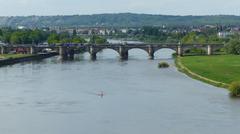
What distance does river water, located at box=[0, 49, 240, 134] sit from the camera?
28.0 metres

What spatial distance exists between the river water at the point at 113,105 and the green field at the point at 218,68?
4.72 ft

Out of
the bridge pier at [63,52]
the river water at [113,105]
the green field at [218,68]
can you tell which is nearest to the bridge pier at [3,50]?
the bridge pier at [63,52]

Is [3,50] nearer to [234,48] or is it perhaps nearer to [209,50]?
[209,50]

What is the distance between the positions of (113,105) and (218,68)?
61.8ft

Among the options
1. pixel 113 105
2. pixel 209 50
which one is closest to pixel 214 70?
pixel 113 105

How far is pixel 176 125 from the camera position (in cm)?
2822

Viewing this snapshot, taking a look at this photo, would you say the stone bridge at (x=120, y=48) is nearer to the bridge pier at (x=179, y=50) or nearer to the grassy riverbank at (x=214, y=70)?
the bridge pier at (x=179, y=50)

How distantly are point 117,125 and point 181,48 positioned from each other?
46.1 meters

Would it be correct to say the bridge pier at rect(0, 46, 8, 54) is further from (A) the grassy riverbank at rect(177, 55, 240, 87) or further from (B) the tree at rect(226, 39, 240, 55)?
(B) the tree at rect(226, 39, 240, 55)

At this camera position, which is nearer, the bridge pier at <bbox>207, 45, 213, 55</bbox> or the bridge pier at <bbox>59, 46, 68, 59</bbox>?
the bridge pier at <bbox>59, 46, 68, 59</bbox>

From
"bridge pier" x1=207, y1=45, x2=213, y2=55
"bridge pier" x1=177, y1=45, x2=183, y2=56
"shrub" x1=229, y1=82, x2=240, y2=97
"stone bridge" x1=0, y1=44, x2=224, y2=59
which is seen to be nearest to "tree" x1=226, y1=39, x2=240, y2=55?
"bridge pier" x1=207, y1=45, x2=213, y2=55

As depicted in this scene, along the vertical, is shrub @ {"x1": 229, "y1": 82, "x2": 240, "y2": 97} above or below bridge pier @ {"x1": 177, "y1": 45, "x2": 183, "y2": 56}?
above

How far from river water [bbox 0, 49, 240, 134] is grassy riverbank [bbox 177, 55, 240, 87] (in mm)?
925

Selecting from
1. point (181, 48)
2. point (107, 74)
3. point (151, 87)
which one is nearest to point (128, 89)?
point (151, 87)
